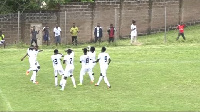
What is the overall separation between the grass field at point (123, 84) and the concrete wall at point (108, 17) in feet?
8.26

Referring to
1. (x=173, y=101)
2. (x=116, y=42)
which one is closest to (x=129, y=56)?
(x=116, y=42)

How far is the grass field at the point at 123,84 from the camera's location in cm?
2089

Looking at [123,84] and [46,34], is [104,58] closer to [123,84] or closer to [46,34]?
[123,84]

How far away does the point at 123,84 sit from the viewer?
25.4 meters

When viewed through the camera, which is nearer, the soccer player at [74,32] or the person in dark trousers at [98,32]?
the soccer player at [74,32]

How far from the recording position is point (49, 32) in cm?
4019

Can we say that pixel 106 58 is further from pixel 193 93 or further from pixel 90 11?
pixel 90 11

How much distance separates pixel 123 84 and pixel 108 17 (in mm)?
17269

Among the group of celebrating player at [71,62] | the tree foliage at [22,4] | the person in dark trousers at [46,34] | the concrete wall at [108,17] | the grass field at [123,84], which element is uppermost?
the tree foliage at [22,4]

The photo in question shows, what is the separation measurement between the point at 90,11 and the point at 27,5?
6.12 meters

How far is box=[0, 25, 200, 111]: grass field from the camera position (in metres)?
20.9

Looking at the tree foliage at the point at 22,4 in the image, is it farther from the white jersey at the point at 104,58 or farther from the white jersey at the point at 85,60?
the white jersey at the point at 104,58

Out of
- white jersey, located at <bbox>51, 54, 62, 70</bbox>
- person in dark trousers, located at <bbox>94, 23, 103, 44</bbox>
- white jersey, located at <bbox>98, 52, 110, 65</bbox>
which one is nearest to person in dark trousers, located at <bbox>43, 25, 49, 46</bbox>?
person in dark trousers, located at <bbox>94, 23, 103, 44</bbox>

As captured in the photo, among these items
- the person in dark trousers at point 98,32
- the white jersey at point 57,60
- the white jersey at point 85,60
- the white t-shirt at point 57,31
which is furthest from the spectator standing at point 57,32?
the white jersey at point 57,60
